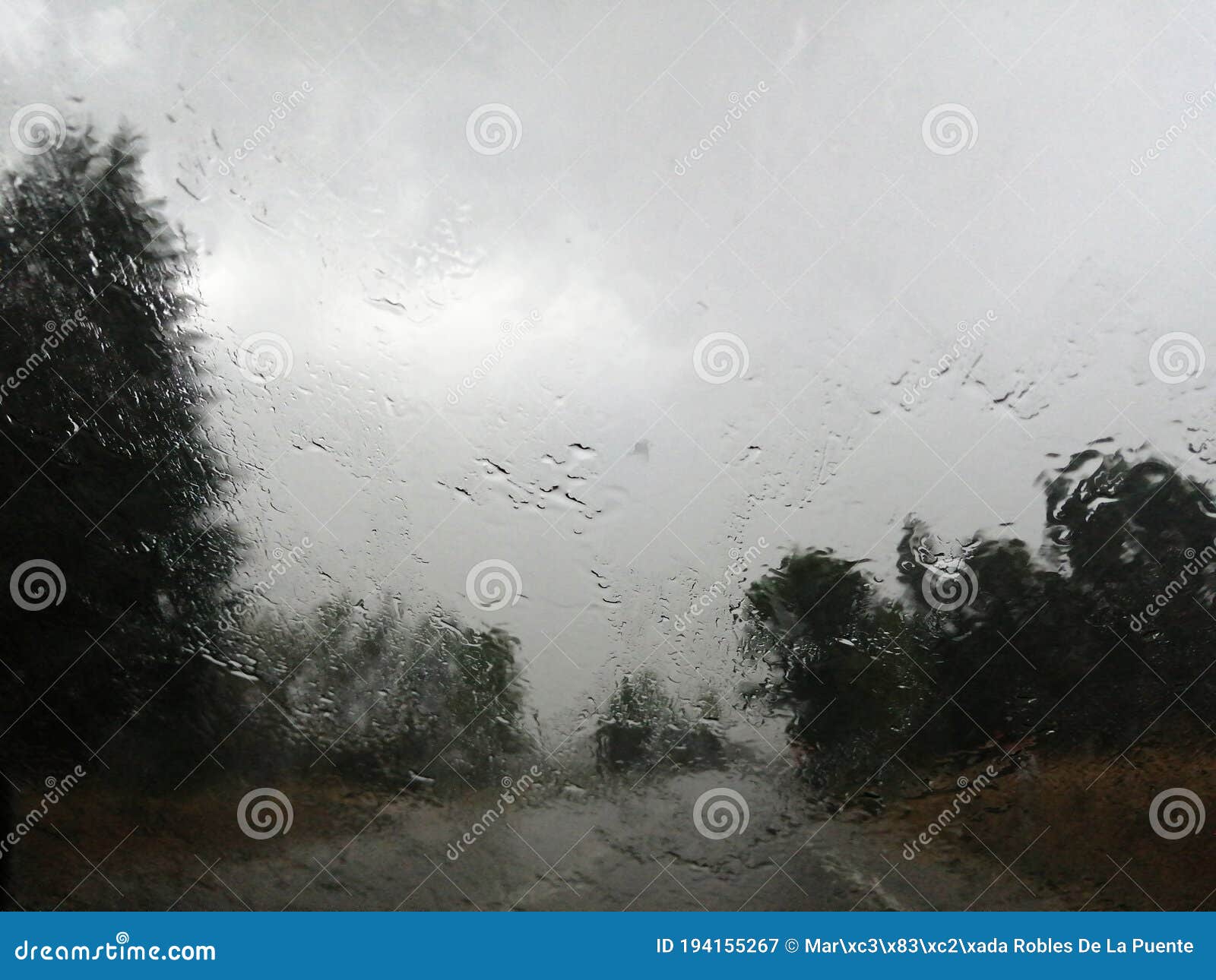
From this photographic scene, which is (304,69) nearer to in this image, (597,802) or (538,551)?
(538,551)

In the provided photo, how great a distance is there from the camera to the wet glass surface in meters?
2.11

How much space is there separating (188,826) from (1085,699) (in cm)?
258

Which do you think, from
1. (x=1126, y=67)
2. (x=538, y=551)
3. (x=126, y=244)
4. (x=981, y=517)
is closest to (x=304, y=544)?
(x=538, y=551)

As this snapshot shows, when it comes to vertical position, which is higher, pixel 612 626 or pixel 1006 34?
pixel 1006 34

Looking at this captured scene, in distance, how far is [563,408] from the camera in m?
2.18

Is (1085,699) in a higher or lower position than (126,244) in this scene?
higher

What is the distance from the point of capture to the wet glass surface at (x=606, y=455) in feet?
6.91

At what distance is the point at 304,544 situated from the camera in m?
2.17

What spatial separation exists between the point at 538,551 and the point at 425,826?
832 mm

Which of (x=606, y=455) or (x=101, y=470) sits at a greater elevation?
(x=606, y=455)

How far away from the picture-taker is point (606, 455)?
85.2 inches

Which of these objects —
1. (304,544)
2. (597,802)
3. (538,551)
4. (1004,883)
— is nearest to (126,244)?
(304,544)

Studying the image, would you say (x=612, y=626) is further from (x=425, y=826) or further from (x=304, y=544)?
→ (x=304, y=544)

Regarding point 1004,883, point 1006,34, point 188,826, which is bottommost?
point 188,826
